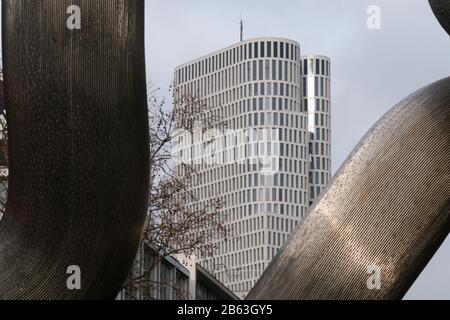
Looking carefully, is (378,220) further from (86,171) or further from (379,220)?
→ (86,171)

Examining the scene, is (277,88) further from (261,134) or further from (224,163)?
(224,163)

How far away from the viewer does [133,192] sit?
282 inches

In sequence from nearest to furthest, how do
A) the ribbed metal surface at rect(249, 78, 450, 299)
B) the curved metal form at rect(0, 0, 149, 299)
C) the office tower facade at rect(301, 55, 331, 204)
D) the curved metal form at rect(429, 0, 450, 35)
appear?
the curved metal form at rect(0, 0, 149, 299) → the ribbed metal surface at rect(249, 78, 450, 299) → the curved metal form at rect(429, 0, 450, 35) → the office tower facade at rect(301, 55, 331, 204)

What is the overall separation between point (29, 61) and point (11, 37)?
0.23m

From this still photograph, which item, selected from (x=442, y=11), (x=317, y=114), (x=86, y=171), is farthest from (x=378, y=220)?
(x=317, y=114)

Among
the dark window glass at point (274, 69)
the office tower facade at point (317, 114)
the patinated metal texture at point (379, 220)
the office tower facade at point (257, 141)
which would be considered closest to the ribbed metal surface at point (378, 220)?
the patinated metal texture at point (379, 220)

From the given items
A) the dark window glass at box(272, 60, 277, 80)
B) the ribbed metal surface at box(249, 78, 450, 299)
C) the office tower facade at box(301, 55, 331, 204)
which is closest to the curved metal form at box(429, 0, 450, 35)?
the ribbed metal surface at box(249, 78, 450, 299)

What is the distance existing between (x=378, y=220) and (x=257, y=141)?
120 m

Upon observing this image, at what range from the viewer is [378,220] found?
766 centimetres

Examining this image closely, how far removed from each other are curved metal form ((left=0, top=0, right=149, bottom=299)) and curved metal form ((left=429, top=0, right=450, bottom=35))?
196cm

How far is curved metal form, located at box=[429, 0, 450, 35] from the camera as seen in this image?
25.4ft

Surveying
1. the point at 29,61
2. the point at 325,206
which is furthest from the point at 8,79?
the point at 325,206

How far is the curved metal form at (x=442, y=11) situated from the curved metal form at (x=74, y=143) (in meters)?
1.96

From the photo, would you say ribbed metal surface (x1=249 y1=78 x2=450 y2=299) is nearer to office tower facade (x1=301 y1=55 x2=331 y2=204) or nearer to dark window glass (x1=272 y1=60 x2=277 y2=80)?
dark window glass (x1=272 y1=60 x2=277 y2=80)
